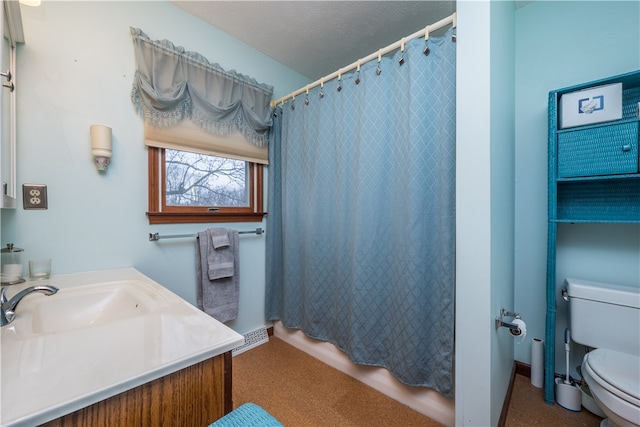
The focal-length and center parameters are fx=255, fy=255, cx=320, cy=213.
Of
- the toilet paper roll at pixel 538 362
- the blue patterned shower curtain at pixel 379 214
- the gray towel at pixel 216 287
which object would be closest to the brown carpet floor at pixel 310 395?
the blue patterned shower curtain at pixel 379 214

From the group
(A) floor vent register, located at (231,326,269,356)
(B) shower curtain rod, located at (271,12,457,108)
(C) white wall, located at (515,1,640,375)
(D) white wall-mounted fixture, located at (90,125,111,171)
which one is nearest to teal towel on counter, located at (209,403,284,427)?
(D) white wall-mounted fixture, located at (90,125,111,171)

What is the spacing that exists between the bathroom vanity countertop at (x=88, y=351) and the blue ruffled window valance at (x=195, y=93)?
1.12m

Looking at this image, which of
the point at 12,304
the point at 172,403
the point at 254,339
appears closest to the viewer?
the point at 172,403

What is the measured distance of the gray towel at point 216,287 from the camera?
1.74 metres

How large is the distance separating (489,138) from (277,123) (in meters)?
1.63

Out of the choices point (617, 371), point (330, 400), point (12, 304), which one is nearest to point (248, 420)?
point (12, 304)

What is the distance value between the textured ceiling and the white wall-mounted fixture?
100 cm

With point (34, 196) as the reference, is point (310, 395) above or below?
below

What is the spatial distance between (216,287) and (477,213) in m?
1.65

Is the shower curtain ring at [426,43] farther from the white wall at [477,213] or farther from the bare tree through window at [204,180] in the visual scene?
the bare tree through window at [204,180]

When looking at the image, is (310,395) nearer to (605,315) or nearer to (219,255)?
(219,255)

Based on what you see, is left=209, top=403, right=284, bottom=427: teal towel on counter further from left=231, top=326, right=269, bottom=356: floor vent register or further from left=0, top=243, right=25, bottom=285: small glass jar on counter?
left=231, top=326, right=269, bottom=356: floor vent register

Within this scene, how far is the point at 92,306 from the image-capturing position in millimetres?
1045

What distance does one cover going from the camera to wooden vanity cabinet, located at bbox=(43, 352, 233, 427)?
0.49m
